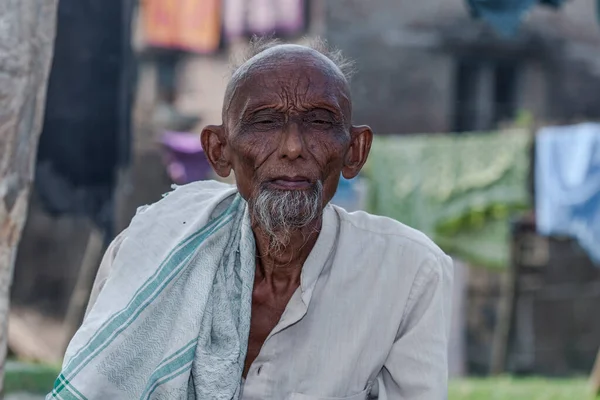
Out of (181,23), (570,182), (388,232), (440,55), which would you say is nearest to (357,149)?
(388,232)

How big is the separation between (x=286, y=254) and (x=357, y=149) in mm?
316

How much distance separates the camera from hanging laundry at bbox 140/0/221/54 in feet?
30.3

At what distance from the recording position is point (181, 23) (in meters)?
9.38

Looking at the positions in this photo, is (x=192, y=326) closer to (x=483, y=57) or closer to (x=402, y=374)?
(x=402, y=374)

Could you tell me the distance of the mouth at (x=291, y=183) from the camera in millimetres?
2262

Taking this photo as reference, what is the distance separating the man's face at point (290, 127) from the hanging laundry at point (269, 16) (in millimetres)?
6853

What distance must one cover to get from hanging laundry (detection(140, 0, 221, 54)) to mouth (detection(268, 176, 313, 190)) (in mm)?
7171

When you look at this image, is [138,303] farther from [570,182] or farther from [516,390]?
[516,390]

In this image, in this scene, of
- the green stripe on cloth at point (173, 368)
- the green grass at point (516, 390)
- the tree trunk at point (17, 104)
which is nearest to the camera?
the green stripe on cloth at point (173, 368)

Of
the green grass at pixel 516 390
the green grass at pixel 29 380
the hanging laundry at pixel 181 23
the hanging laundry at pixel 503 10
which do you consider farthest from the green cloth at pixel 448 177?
the green grass at pixel 29 380

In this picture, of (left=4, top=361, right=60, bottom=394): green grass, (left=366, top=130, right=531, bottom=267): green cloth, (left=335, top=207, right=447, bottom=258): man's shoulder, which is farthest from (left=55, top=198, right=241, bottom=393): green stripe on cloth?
(left=366, top=130, right=531, bottom=267): green cloth

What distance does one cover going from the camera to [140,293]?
2291mm

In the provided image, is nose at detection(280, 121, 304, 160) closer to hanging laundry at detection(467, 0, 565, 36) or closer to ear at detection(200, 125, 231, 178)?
ear at detection(200, 125, 231, 178)

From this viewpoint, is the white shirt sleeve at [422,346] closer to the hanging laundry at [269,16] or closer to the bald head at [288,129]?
the bald head at [288,129]
